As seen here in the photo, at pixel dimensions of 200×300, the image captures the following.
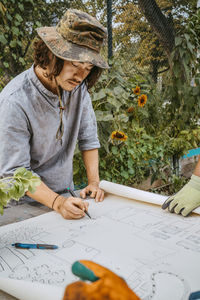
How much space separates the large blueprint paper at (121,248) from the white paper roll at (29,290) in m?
0.04

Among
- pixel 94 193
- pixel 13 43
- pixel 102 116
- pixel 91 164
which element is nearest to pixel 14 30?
pixel 13 43

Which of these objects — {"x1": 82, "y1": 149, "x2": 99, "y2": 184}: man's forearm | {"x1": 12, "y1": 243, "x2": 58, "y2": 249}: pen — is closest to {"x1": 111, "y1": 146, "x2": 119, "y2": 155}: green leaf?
{"x1": 82, "y1": 149, "x2": 99, "y2": 184}: man's forearm

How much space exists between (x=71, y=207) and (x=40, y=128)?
40 centimetres

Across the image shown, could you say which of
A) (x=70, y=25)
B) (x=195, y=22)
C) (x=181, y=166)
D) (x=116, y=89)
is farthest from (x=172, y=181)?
(x=70, y=25)

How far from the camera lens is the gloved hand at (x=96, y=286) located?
29cm

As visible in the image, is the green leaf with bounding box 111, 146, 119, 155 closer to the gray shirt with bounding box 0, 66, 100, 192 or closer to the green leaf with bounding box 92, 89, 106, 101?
the green leaf with bounding box 92, 89, 106, 101

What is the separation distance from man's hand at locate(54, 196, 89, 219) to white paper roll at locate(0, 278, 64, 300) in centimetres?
43

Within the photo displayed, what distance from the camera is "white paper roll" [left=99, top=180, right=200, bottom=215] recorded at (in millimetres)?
1209

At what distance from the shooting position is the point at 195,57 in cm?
310

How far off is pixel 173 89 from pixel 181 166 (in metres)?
0.85

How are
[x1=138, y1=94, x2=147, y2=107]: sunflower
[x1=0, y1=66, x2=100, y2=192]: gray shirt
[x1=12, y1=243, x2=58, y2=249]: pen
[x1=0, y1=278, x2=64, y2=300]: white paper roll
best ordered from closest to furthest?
[x1=0, y1=278, x2=64, y2=300]: white paper roll → [x1=12, y1=243, x2=58, y2=249]: pen → [x1=0, y1=66, x2=100, y2=192]: gray shirt → [x1=138, y1=94, x2=147, y2=107]: sunflower

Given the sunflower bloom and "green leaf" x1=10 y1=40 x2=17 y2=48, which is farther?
"green leaf" x1=10 y1=40 x2=17 y2=48

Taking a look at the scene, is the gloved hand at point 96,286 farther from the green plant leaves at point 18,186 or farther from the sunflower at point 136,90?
the sunflower at point 136,90

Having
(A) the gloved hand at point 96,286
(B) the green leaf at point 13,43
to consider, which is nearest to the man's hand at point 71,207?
(A) the gloved hand at point 96,286
